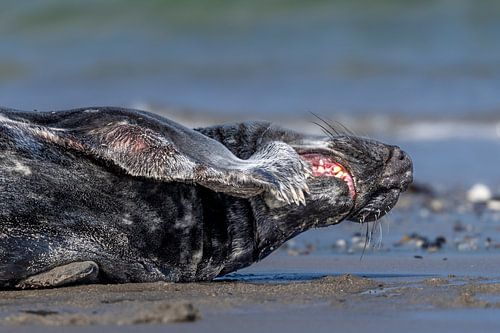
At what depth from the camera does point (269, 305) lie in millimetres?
4242

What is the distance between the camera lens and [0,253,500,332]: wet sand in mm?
3828

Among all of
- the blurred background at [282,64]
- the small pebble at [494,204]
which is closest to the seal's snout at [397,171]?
the small pebble at [494,204]

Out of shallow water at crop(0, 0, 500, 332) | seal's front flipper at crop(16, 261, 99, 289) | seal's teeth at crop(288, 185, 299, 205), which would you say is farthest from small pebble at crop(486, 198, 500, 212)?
seal's front flipper at crop(16, 261, 99, 289)

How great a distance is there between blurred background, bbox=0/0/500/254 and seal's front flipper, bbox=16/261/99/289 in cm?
716

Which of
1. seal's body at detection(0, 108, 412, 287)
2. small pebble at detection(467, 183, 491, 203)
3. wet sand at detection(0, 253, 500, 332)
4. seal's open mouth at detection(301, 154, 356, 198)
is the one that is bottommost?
wet sand at detection(0, 253, 500, 332)

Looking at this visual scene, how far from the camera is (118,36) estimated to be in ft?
76.5

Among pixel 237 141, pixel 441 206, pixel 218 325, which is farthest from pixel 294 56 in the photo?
pixel 218 325

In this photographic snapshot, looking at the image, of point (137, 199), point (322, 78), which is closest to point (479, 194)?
point (137, 199)

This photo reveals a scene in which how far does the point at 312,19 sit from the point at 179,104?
6208 mm

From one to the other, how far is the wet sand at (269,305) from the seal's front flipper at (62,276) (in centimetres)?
4

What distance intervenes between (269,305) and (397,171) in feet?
4.42

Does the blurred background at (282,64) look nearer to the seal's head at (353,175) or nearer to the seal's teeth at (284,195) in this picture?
the seal's head at (353,175)

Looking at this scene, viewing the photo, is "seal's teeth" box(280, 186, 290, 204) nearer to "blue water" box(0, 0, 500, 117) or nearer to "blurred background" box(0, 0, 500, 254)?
"blurred background" box(0, 0, 500, 254)

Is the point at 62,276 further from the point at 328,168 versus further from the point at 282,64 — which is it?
the point at 282,64
